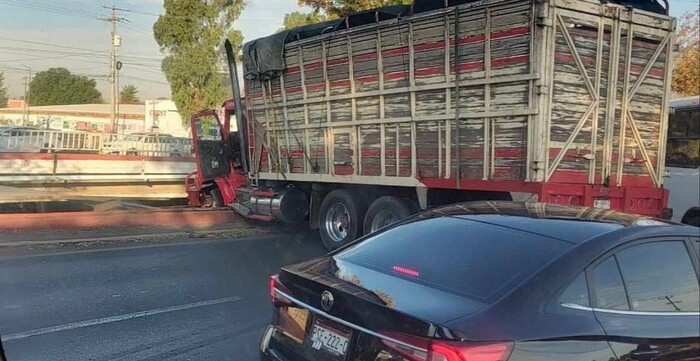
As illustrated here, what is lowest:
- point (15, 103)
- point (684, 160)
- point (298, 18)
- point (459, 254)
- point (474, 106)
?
point (459, 254)

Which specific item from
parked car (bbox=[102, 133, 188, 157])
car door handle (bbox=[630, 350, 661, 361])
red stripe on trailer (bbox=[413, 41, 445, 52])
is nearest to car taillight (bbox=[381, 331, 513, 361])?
car door handle (bbox=[630, 350, 661, 361])

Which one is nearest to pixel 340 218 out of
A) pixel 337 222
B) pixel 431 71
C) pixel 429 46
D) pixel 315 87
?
pixel 337 222

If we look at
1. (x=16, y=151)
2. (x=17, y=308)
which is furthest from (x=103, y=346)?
(x=16, y=151)

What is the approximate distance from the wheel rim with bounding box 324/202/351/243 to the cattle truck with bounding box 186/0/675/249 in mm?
28

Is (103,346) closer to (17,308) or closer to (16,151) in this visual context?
(17,308)

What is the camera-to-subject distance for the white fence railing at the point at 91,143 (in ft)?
42.9

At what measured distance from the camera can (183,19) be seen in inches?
463

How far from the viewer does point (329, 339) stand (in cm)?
302

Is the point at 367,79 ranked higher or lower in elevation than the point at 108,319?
higher

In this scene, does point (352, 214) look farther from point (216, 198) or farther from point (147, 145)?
point (147, 145)

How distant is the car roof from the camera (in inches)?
129

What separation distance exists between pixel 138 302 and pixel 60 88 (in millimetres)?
3969

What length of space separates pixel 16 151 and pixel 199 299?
907 centimetres

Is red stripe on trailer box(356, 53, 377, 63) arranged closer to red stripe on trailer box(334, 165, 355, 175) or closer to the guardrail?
red stripe on trailer box(334, 165, 355, 175)
